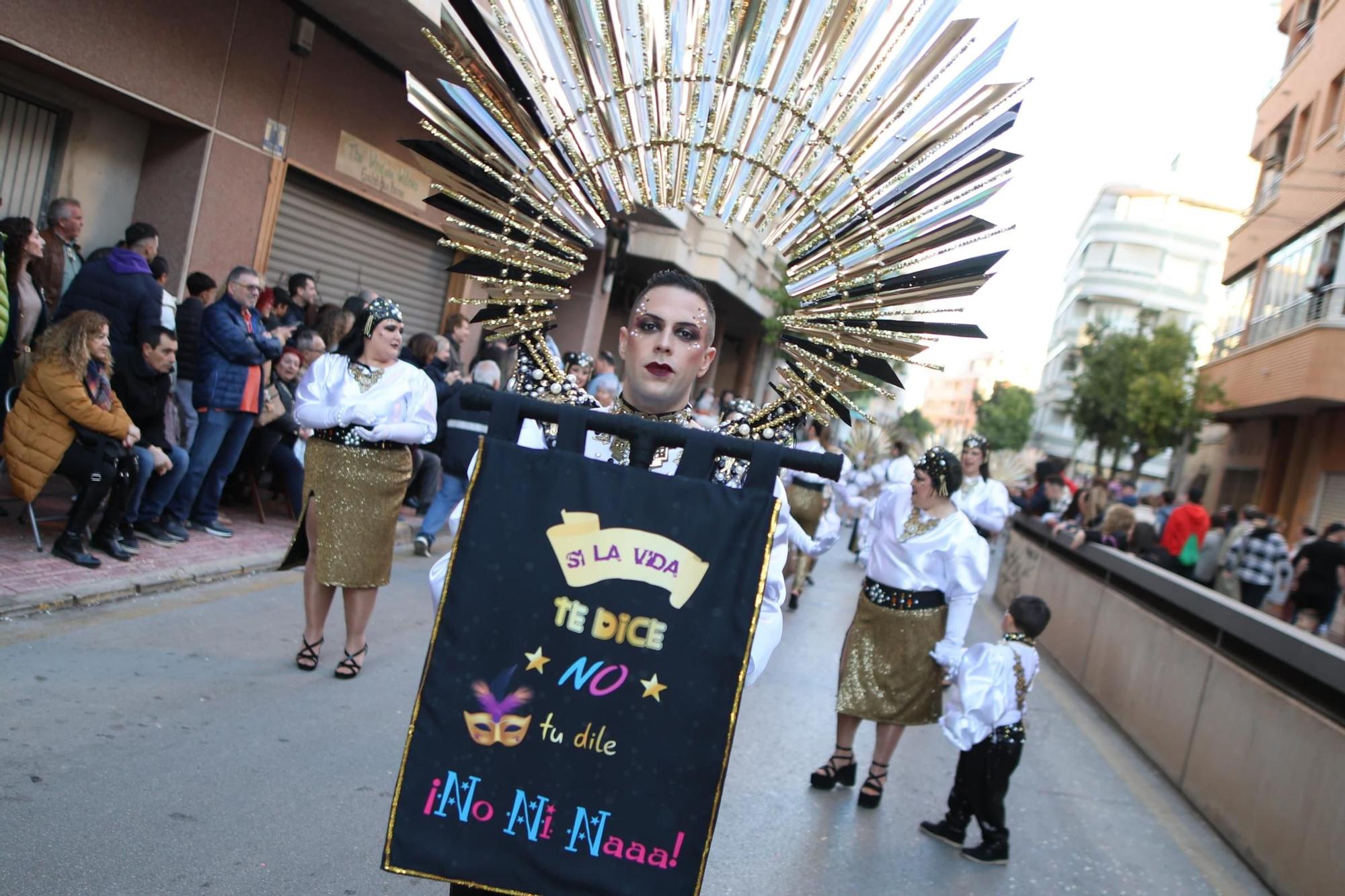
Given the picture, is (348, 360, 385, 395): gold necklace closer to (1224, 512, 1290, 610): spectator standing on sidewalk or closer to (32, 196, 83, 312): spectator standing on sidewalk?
(32, 196, 83, 312): spectator standing on sidewalk

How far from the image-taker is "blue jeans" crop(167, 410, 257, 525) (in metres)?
8.12

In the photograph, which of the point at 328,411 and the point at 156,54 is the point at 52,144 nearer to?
the point at 156,54

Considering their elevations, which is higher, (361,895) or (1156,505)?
(1156,505)

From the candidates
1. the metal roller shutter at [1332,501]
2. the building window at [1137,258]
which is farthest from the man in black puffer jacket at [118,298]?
the building window at [1137,258]

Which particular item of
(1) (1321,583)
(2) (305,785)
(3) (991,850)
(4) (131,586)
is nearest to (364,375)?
(2) (305,785)

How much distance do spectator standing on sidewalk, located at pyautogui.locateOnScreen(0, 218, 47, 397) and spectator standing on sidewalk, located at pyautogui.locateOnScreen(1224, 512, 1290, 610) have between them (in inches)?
513

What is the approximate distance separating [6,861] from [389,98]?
36.7ft

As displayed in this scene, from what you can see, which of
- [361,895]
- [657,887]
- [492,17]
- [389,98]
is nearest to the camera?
[657,887]

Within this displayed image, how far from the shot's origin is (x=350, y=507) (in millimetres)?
5641

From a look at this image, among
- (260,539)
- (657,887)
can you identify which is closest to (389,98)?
(260,539)

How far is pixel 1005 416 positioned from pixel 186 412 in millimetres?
81393

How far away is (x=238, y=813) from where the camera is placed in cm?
395

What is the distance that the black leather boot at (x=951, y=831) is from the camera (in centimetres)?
527

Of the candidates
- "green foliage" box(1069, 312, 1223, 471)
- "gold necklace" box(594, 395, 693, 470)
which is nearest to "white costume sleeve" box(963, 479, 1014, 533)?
"gold necklace" box(594, 395, 693, 470)
